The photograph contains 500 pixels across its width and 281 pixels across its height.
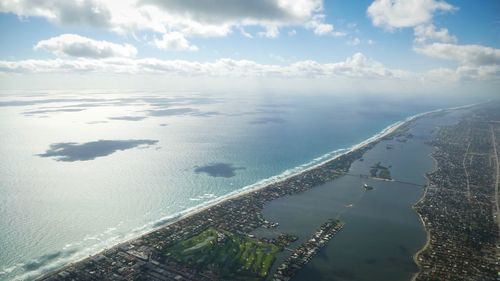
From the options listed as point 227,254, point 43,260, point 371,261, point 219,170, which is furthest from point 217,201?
point 371,261

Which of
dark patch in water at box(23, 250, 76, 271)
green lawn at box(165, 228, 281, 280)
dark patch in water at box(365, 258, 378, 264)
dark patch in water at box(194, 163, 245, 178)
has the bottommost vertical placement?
dark patch in water at box(365, 258, 378, 264)

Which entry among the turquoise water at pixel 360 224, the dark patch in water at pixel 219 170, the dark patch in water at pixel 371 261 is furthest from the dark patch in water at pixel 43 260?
the dark patch in water at pixel 219 170

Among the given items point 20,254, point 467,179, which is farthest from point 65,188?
point 467,179

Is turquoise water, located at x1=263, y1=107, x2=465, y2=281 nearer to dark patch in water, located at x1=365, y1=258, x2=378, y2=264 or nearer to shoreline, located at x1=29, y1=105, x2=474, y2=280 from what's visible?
dark patch in water, located at x1=365, y1=258, x2=378, y2=264

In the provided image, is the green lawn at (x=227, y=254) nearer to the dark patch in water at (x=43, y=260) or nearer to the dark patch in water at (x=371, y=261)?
the dark patch in water at (x=371, y=261)

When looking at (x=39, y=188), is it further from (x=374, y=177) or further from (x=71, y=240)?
(x=374, y=177)

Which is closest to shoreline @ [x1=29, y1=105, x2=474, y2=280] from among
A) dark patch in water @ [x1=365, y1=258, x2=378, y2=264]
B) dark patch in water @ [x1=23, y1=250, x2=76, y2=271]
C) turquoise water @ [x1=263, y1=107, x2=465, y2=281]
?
dark patch in water @ [x1=23, y1=250, x2=76, y2=271]

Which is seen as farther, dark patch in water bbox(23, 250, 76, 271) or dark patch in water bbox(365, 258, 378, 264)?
dark patch in water bbox(365, 258, 378, 264)
